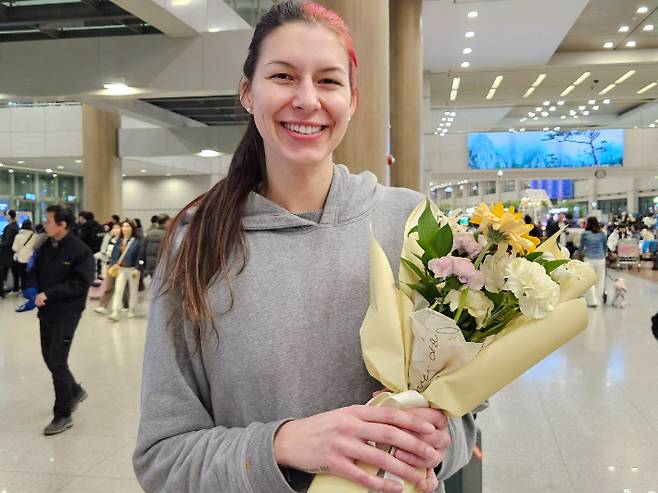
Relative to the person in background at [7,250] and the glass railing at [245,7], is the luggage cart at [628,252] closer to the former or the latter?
the glass railing at [245,7]

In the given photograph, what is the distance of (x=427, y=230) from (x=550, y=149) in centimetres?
2092

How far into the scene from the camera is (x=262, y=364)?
111 cm

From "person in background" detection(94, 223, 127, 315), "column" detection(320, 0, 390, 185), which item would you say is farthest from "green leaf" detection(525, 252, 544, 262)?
"person in background" detection(94, 223, 127, 315)

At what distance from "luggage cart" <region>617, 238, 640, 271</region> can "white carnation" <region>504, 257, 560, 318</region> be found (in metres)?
18.9

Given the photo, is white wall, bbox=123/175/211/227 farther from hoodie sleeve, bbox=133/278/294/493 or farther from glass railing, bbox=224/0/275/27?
hoodie sleeve, bbox=133/278/294/493

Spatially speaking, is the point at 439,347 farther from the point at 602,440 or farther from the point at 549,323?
the point at 602,440

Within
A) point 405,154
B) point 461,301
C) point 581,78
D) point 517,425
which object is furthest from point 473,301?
point 581,78

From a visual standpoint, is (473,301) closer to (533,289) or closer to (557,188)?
(533,289)

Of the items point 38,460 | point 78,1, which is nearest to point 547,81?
point 78,1

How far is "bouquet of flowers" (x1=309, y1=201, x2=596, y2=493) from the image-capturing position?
0.92 metres

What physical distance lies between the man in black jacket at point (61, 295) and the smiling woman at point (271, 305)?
4.13m

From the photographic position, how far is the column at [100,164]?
59.5ft

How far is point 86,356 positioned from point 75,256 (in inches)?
98.1

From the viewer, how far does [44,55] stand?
966cm
